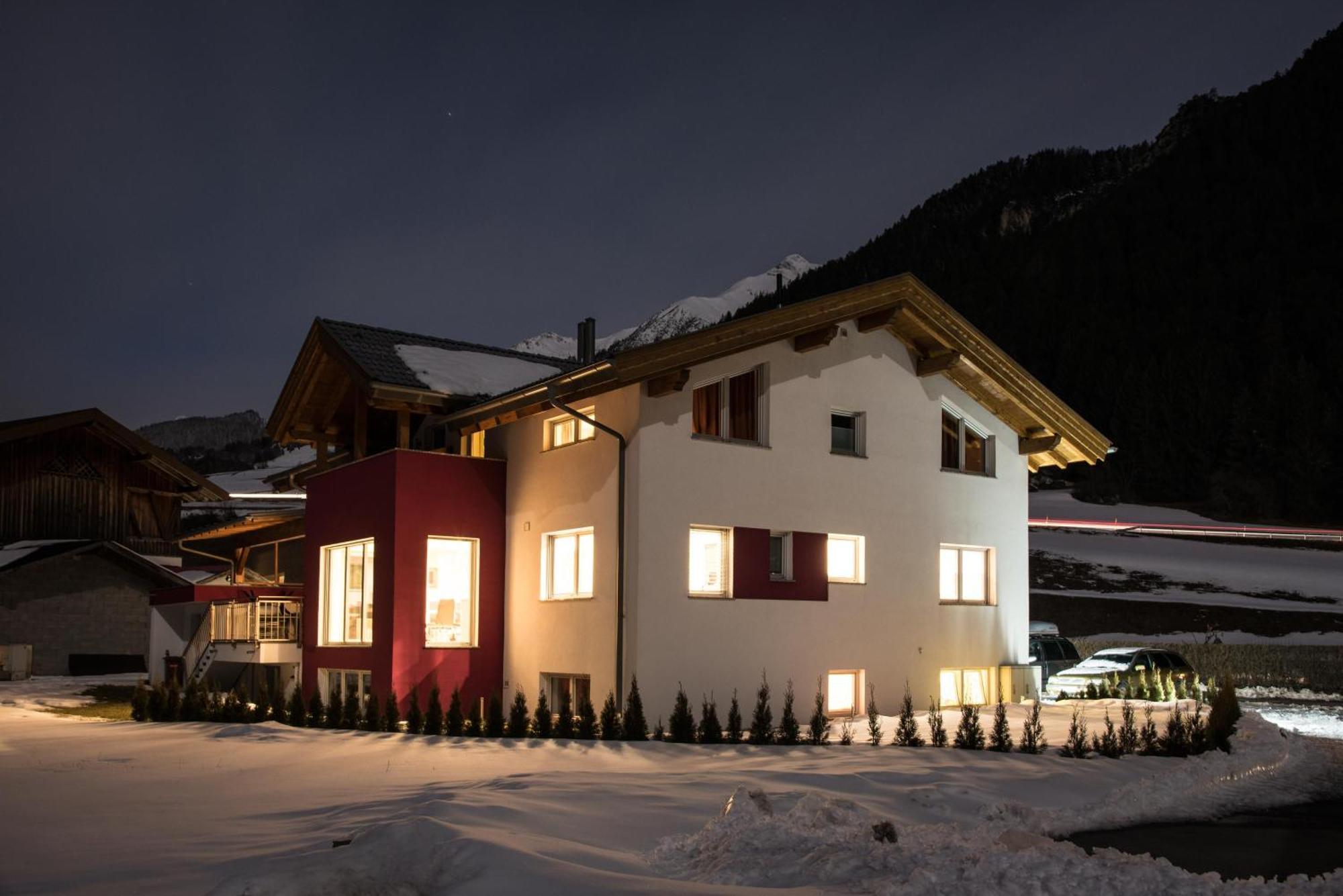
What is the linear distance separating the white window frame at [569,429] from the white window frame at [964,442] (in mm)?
6973

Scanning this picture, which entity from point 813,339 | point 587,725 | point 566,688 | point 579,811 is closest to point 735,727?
point 587,725

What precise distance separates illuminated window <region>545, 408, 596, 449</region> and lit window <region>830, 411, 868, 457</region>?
4.36 m

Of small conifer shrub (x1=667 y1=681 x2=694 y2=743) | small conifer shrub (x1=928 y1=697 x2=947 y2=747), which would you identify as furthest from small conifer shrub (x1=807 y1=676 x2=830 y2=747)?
small conifer shrub (x1=667 y1=681 x2=694 y2=743)

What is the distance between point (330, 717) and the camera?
17141 millimetres

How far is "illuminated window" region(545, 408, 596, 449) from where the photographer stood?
18.1m

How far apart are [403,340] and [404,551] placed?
517 centimetres

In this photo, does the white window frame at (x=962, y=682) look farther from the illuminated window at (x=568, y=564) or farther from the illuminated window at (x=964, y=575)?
the illuminated window at (x=568, y=564)

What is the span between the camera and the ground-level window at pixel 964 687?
68.6ft

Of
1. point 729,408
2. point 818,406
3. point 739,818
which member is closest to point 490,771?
point 739,818

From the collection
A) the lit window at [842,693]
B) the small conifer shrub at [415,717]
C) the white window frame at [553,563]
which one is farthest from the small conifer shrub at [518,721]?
the lit window at [842,693]

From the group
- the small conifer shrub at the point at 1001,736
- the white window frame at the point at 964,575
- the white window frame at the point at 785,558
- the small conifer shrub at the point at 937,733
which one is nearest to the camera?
the small conifer shrub at the point at 1001,736

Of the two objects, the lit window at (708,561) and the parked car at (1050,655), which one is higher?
the lit window at (708,561)

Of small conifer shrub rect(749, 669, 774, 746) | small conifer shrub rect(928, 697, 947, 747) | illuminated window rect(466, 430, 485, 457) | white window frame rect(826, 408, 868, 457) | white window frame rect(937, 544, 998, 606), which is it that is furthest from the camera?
white window frame rect(937, 544, 998, 606)

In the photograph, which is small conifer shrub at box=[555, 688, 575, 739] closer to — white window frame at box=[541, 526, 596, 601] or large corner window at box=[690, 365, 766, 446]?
white window frame at box=[541, 526, 596, 601]
